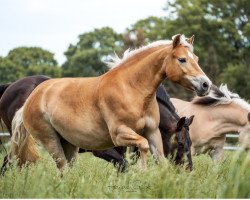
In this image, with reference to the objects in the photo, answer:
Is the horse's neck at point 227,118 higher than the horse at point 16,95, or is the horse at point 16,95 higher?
the horse at point 16,95

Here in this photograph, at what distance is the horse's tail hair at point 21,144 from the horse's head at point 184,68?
264 centimetres

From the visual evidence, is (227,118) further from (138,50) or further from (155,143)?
(155,143)

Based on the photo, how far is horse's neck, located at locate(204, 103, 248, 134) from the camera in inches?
476

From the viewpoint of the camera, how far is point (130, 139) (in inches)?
279

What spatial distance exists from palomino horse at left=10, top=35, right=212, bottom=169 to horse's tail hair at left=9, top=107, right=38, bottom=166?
0.74m

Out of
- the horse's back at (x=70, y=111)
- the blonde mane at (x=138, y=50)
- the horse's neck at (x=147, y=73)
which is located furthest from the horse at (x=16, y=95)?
the horse's neck at (x=147, y=73)

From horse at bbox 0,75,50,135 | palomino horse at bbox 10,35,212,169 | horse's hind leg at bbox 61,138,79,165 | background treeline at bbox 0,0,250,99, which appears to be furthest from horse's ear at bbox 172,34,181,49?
background treeline at bbox 0,0,250,99

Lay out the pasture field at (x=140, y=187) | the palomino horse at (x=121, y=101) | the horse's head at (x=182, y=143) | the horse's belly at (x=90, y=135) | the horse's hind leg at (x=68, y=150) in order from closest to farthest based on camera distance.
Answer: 1. the pasture field at (x=140, y=187)
2. the palomino horse at (x=121, y=101)
3. the horse's belly at (x=90, y=135)
4. the horse's head at (x=182, y=143)
5. the horse's hind leg at (x=68, y=150)

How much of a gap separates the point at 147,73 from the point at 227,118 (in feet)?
16.6

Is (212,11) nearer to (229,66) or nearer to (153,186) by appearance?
(229,66)

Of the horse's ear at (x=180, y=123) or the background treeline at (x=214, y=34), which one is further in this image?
the background treeline at (x=214, y=34)

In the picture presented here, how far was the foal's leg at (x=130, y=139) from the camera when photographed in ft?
22.7

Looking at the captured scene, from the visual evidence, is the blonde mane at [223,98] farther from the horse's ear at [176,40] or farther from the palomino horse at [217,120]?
the horse's ear at [176,40]

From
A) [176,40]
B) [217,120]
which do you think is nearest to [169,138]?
[176,40]
